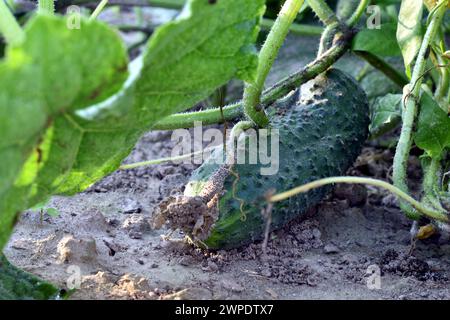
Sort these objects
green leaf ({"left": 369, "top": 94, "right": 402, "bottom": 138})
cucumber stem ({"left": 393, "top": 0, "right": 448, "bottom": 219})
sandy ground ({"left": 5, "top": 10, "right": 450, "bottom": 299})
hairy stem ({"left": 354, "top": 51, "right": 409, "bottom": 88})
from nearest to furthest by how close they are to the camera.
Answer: sandy ground ({"left": 5, "top": 10, "right": 450, "bottom": 299})
cucumber stem ({"left": 393, "top": 0, "right": 448, "bottom": 219})
green leaf ({"left": 369, "top": 94, "right": 402, "bottom": 138})
hairy stem ({"left": 354, "top": 51, "right": 409, "bottom": 88})

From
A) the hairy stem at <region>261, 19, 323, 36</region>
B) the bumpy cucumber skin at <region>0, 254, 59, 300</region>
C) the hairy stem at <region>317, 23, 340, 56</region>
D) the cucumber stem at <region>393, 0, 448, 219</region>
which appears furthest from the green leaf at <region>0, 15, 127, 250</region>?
the hairy stem at <region>261, 19, 323, 36</region>

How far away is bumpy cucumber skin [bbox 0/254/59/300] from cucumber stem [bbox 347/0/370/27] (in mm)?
1381

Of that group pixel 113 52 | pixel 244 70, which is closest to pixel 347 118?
pixel 244 70

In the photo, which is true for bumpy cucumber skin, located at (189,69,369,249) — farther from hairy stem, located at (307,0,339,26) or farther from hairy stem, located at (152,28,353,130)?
hairy stem, located at (307,0,339,26)

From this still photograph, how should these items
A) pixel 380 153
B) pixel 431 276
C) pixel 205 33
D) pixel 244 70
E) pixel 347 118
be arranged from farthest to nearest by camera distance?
1. pixel 380 153
2. pixel 347 118
3. pixel 431 276
4. pixel 244 70
5. pixel 205 33

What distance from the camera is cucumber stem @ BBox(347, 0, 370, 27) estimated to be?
8.43ft

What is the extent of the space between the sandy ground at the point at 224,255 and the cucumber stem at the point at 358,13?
1.82 ft

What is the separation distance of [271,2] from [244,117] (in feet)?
3.42

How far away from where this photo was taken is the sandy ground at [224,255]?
193cm

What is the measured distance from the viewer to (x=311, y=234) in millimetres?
2309

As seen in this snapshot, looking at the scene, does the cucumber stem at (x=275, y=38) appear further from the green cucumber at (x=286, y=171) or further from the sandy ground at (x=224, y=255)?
the sandy ground at (x=224, y=255)

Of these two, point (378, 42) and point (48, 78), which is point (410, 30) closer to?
point (378, 42)

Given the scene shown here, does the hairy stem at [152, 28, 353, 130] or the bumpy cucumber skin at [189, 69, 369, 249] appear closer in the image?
the bumpy cucumber skin at [189, 69, 369, 249]
